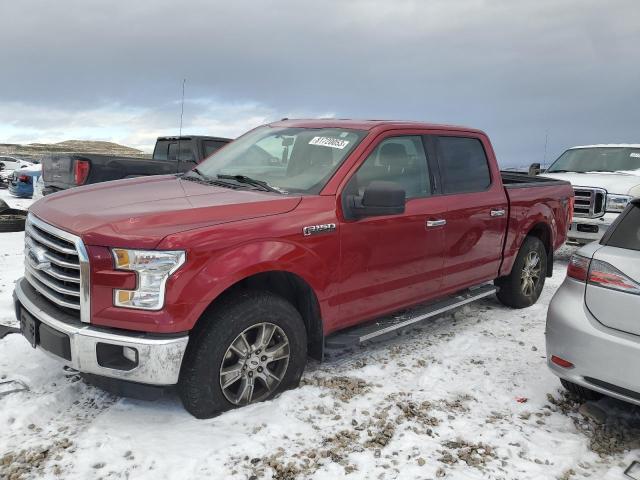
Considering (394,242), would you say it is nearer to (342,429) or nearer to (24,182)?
(342,429)

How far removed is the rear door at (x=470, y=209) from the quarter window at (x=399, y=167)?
0.73ft

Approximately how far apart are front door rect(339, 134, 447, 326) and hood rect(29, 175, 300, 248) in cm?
60

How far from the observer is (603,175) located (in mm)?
9109

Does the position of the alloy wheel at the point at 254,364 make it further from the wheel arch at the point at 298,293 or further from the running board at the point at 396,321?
the running board at the point at 396,321

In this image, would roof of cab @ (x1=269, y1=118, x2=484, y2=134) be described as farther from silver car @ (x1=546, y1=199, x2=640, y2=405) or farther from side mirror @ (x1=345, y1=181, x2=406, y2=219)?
silver car @ (x1=546, y1=199, x2=640, y2=405)

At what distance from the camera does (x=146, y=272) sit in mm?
2775

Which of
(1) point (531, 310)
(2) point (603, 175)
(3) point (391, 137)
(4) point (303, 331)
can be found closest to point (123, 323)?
(4) point (303, 331)

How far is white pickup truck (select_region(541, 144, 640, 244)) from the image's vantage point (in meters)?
8.38

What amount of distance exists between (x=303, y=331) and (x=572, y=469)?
5.66 ft

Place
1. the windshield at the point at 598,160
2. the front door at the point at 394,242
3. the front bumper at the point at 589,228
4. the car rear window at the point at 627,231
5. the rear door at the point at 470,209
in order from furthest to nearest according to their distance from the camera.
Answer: the windshield at the point at 598,160, the front bumper at the point at 589,228, the rear door at the point at 470,209, the front door at the point at 394,242, the car rear window at the point at 627,231

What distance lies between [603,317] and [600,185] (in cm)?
636

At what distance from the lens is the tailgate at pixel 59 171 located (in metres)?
7.60

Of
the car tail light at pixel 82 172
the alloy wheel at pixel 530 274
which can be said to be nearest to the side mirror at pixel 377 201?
the alloy wheel at pixel 530 274

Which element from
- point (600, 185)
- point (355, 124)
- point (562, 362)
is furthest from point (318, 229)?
point (600, 185)
